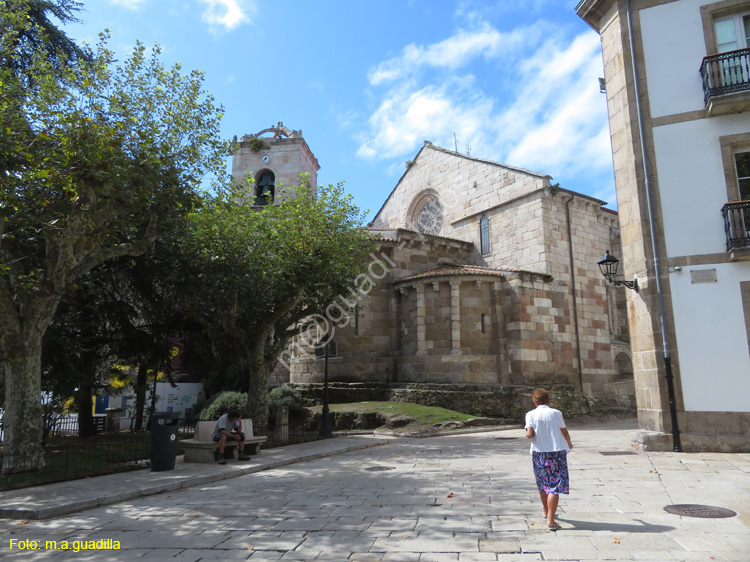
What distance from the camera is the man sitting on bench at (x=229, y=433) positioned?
10634 millimetres

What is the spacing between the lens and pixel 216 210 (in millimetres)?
13789

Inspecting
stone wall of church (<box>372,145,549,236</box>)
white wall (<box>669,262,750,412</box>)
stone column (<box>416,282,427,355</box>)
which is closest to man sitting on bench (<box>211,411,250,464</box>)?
stone column (<box>416,282,427,355</box>)

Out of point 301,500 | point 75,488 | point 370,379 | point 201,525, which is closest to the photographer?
point 201,525

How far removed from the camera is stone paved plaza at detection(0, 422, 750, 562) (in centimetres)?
465

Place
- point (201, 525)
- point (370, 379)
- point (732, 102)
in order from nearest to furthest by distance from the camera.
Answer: point (201, 525)
point (732, 102)
point (370, 379)

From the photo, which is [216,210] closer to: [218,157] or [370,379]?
[218,157]

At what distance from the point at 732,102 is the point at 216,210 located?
12.6 m

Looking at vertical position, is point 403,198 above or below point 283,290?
above

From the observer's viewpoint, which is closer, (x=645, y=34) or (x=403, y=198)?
(x=645, y=34)

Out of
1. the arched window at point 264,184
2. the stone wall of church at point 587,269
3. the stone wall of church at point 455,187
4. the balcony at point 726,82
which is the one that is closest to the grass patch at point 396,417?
the stone wall of church at point 587,269

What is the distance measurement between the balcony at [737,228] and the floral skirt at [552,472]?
25.4 feet

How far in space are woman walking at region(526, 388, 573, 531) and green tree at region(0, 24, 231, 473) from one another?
816 cm

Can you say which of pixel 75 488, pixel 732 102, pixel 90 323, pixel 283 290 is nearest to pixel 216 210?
pixel 283 290

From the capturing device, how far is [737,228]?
10492 millimetres
